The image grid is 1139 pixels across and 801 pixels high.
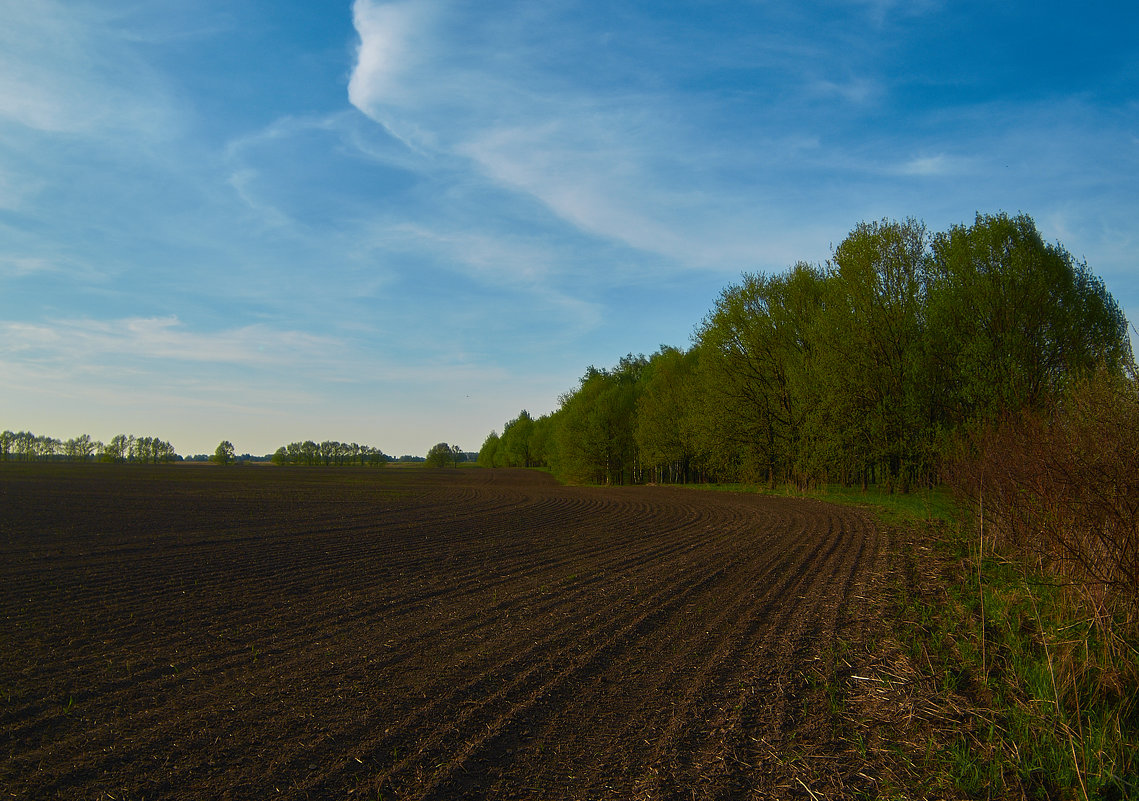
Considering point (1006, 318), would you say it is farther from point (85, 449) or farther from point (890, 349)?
point (85, 449)

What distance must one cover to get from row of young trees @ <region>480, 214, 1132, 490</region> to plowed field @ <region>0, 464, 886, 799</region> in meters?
16.1

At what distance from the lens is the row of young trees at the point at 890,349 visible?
27312mm

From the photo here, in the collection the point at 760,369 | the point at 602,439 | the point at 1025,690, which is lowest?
the point at 1025,690

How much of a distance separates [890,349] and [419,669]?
30.7 metres

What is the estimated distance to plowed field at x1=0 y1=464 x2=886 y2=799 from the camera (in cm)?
446

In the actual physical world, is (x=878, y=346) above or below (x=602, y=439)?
above

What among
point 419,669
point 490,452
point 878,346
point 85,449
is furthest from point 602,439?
point 85,449

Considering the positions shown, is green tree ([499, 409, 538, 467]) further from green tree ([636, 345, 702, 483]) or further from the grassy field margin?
the grassy field margin

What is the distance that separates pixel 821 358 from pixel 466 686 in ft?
96.4

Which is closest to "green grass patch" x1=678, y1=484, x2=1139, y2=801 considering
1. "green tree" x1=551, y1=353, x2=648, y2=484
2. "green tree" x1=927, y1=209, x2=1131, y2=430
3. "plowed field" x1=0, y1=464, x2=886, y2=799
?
"plowed field" x1=0, y1=464, x2=886, y2=799

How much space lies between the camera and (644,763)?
4.61m

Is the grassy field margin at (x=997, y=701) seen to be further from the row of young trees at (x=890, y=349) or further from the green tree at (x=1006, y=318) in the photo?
the green tree at (x=1006, y=318)

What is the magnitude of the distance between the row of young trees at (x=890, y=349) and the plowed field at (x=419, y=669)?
52.9ft

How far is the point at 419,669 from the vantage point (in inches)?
261
